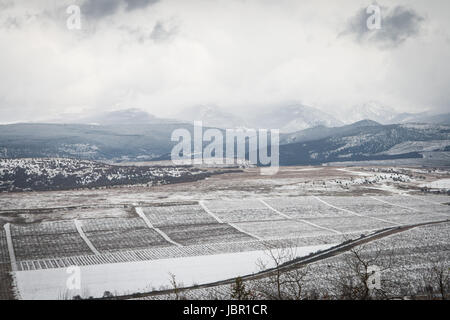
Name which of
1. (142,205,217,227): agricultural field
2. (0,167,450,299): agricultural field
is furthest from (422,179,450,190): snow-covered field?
(142,205,217,227): agricultural field

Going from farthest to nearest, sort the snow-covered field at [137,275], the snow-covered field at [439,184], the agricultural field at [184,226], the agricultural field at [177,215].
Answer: the snow-covered field at [439,184]
the agricultural field at [177,215]
the agricultural field at [184,226]
the snow-covered field at [137,275]

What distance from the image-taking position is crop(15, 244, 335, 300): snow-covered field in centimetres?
3253

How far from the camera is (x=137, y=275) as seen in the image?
3731cm

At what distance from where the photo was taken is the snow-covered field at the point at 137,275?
3253 centimetres

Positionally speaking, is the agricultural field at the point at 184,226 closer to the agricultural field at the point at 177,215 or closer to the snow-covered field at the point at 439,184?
the agricultural field at the point at 177,215

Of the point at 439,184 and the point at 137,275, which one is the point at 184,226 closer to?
the point at 137,275

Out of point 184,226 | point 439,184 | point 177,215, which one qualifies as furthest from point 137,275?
point 439,184

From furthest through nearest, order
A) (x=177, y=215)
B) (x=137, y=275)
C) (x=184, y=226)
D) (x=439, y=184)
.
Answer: (x=439, y=184)
(x=177, y=215)
(x=184, y=226)
(x=137, y=275)

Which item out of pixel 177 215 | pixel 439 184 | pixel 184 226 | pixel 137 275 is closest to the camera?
pixel 137 275

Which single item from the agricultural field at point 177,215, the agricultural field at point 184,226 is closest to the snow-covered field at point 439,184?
the agricultural field at point 184,226

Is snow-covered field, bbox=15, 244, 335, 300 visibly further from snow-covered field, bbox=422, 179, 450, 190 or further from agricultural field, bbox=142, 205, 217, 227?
A: snow-covered field, bbox=422, 179, 450, 190
